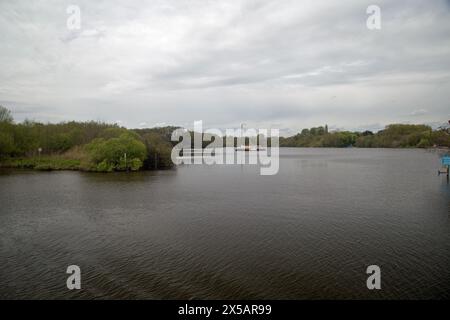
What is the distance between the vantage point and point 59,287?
360 inches

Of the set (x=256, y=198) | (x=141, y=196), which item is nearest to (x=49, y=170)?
(x=141, y=196)

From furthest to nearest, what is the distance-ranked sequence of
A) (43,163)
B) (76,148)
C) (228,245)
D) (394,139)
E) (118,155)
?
1. (394,139)
2. (76,148)
3. (43,163)
4. (118,155)
5. (228,245)

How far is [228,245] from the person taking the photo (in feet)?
41.3

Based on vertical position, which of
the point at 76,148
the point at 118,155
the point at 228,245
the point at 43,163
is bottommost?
the point at 228,245

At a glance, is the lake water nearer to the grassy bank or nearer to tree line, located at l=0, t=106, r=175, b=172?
tree line, located at l=0, t=106, r=175, b=172

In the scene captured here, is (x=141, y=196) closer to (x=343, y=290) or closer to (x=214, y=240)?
(x=214, y=240)

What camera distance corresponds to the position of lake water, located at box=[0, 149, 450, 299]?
9.02 metres

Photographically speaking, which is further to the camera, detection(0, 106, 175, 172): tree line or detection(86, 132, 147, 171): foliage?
detection(0, 106, 175, 172): tree line

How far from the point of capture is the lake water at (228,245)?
9.02 metres

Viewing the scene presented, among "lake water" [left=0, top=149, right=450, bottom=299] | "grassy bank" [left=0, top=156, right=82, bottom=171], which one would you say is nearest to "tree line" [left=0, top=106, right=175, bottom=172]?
"grassy bank" [left=0, top=156, right=82, bottom=171]

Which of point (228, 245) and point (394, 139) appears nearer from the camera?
point (228, 245)

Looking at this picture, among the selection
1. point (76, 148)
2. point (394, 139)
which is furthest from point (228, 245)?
point (394, 139)

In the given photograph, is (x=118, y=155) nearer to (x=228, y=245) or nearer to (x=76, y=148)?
(x=76, y=148)

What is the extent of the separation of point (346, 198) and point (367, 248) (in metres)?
10.9
